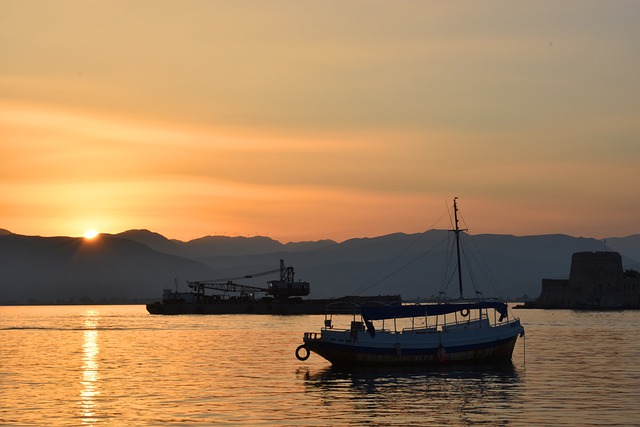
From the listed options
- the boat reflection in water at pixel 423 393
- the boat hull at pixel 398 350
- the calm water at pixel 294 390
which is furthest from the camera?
the boat hull at pixel 398 350

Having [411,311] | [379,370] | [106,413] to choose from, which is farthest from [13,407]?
[411,311]

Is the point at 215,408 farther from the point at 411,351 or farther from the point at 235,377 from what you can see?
the point at 411,351

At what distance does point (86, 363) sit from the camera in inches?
3841

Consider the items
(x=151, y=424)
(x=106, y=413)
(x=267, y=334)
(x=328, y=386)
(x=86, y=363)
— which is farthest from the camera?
(x=267, y=334)

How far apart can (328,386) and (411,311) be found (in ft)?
61.1

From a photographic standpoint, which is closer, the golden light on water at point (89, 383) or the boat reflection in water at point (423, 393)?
the boat reflection in water at point (423, 393)

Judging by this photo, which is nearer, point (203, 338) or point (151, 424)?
point (151, 424)

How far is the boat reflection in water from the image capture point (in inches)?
2271

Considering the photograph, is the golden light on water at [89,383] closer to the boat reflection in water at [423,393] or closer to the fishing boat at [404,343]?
the boat reflection in water at [423,393]

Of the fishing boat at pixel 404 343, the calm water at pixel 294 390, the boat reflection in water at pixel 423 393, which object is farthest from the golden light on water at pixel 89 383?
the fishing boat at pixel 404 343

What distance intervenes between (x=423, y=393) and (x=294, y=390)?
939 centimetres

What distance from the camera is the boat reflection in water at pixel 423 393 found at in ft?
189

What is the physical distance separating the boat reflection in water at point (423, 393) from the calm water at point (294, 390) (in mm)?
74

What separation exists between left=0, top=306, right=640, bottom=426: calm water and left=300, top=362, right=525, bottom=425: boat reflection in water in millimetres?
74
